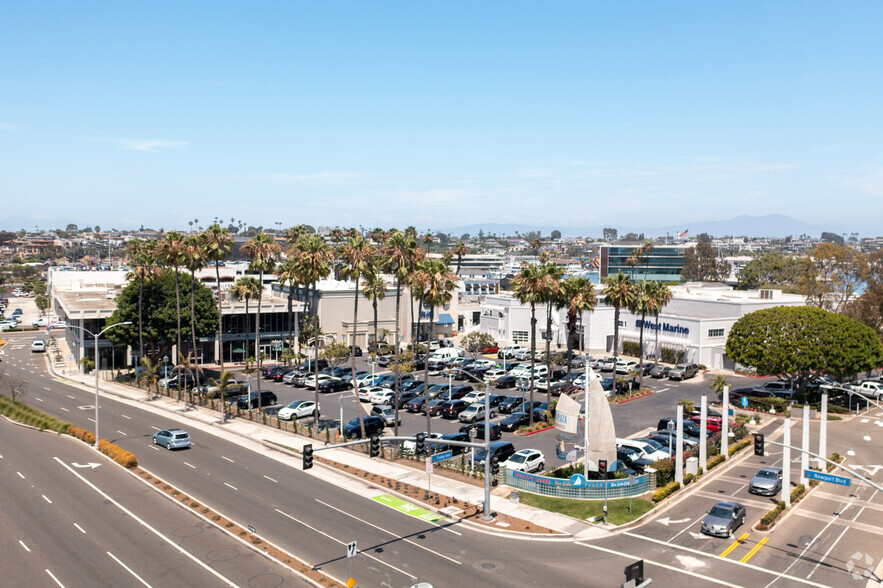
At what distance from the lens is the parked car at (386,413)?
184ft

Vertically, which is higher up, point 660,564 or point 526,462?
point 526,462

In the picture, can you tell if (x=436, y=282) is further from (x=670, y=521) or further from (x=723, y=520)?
(x=723, y=520)

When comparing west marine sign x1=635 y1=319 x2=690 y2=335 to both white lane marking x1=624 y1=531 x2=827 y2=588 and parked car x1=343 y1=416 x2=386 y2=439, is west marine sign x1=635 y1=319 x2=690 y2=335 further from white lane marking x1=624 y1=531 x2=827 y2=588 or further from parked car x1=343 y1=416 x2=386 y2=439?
white lane marking x1=624 y1=531 x2=827 y2=588

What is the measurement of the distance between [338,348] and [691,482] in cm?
5028

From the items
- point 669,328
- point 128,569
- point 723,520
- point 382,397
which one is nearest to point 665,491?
point 723,520

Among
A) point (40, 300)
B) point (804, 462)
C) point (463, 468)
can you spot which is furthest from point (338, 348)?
point (40, 300)

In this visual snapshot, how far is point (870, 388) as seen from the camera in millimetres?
65688

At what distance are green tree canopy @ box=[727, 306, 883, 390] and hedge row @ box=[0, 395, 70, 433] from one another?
61.7 m

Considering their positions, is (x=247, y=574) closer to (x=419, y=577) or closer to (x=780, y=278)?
(x=419, y=577)

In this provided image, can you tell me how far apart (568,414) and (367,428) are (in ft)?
61.0

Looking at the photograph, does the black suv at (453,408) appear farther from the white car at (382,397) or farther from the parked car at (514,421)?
the white car at (382,397)

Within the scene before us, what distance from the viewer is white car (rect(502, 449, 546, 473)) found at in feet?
139

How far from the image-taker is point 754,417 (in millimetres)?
57719

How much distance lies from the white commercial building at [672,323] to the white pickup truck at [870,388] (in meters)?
16.8
